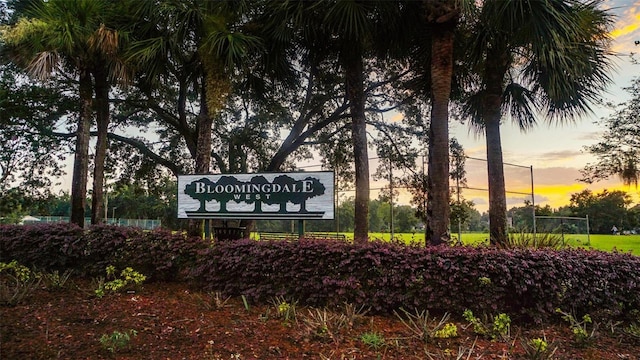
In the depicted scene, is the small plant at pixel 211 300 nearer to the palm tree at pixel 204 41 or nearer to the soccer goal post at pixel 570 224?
the palm tree at pixel 204 41

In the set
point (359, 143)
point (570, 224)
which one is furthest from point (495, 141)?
point (570, 224)

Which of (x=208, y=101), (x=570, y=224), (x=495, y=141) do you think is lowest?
(x=570, y=224)

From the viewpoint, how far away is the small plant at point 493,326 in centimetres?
387

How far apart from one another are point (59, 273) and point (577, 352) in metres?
6.84

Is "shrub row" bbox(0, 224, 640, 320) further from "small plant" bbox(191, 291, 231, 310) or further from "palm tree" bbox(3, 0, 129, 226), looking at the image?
"palm tree" bbox(3, 0, 129, 226)

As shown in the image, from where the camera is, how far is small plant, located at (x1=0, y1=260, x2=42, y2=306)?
465 cm

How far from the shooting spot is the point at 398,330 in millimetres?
4016

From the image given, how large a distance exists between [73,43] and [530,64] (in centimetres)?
889

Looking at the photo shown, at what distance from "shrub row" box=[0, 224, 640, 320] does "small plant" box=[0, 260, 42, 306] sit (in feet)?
6.52

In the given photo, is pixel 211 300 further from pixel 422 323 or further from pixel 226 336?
pixel 422 323

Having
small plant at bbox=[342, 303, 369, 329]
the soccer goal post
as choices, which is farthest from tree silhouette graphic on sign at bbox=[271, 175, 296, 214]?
the soccer goal post

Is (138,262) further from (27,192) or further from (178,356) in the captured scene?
(27,192)

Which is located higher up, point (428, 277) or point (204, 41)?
point (204, 41)

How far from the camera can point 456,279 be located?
167 inches
